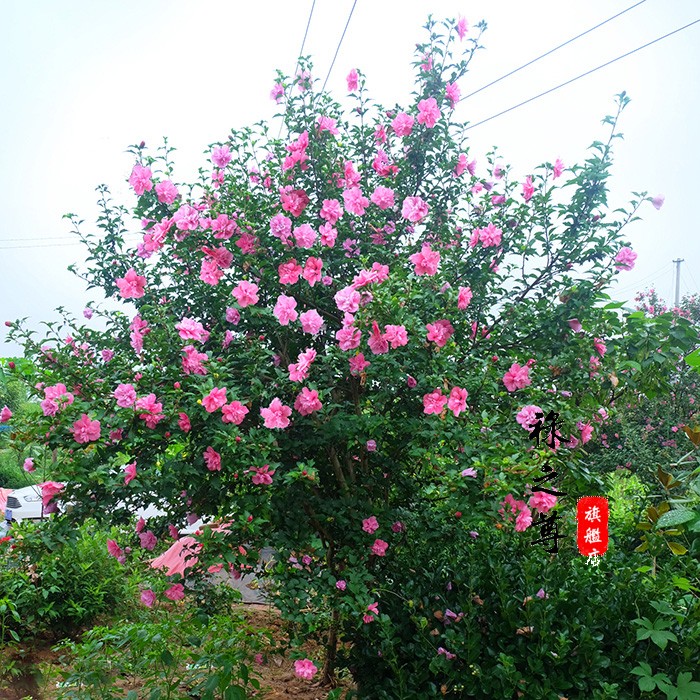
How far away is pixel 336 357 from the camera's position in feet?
6.48

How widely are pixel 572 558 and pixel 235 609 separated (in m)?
2.02

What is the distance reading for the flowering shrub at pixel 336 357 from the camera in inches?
73.7

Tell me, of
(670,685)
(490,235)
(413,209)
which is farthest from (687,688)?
(413,209)

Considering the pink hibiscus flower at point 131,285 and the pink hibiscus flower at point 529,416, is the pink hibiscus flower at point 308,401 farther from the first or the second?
the pink hibiscus flower at point 131,285

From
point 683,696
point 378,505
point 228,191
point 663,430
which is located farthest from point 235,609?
point 663,430

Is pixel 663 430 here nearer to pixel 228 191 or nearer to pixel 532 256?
pixel 532 256

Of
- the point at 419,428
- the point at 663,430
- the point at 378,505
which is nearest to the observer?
the point at 419,428

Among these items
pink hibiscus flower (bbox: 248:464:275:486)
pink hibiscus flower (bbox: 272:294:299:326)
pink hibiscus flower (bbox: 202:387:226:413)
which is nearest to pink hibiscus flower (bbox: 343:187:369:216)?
pink hibiscus flower (bbox: 272:294:299:326)

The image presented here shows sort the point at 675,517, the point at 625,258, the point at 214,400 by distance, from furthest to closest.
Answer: the point at 625,258
the point at 214,400
the point at 675,517

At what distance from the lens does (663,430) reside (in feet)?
18.7

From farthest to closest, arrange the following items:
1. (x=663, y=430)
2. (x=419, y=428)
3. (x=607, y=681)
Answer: (x=663, y=430), (x=419, y=428), (x=607, y=681)

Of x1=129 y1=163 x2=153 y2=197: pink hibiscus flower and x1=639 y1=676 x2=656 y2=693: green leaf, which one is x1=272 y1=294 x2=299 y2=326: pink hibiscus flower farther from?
x1=639 y1=676 x2=656 y2=693: green leaf

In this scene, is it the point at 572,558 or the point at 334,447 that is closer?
the point at 572,558

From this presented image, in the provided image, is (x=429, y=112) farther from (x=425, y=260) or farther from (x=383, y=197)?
(x=425, y=260)
